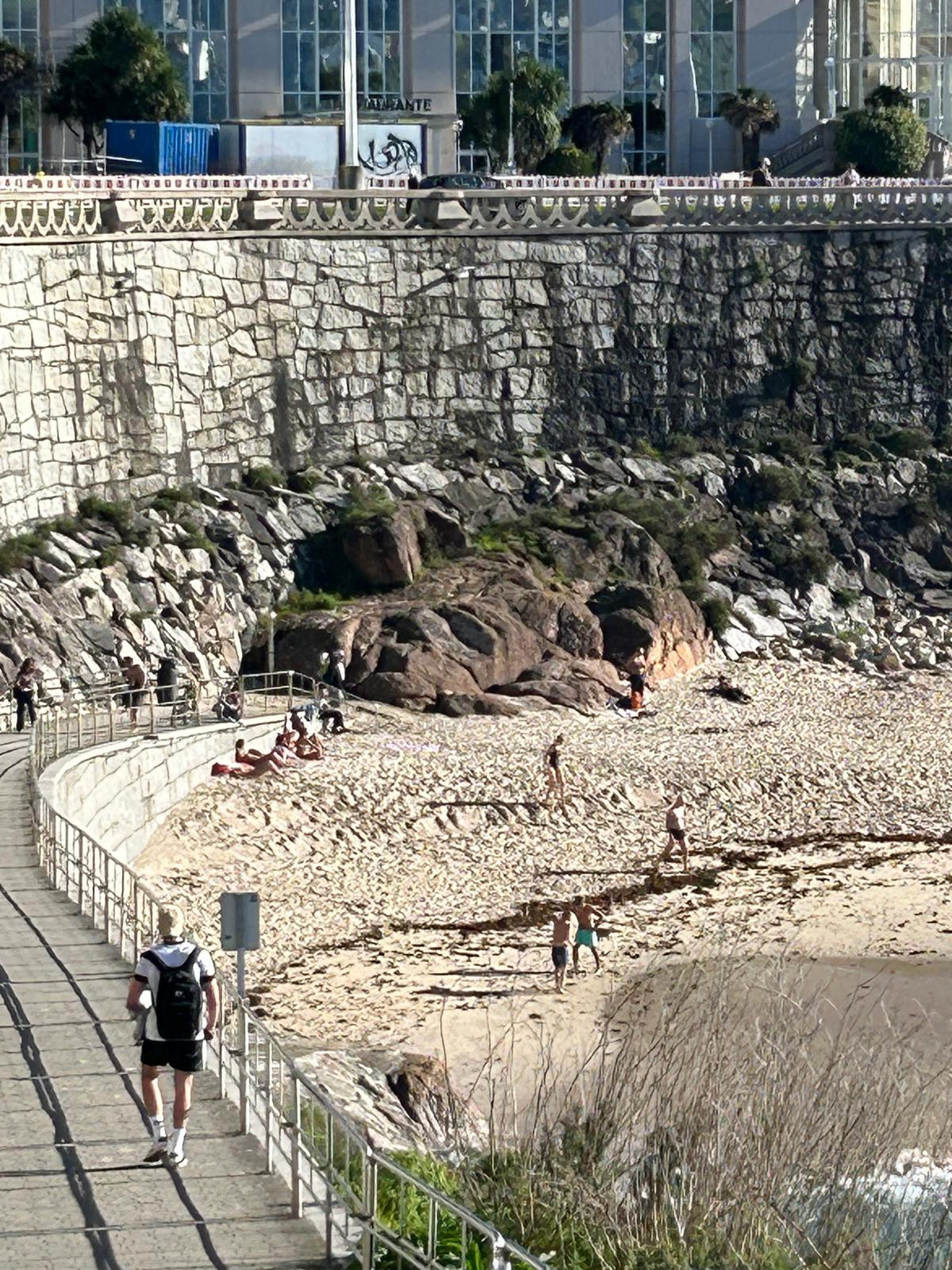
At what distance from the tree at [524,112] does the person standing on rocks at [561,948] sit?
34.5 m

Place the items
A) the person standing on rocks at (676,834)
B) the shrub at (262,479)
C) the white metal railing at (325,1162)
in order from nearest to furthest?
the white metal railing at (325,1162)
the person standing on rocks at (676,834)
the shrub at (262,479)

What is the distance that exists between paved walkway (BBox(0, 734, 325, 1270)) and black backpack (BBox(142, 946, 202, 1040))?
85 cm

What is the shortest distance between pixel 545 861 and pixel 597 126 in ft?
102

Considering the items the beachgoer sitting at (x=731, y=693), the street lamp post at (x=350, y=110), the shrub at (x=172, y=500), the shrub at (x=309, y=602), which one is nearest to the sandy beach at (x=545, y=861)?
the beachgoer sitting at (x=731, y=693)

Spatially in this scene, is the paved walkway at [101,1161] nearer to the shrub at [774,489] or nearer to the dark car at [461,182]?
the shrub at [774,489]

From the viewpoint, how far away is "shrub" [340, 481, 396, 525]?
44.2 meters

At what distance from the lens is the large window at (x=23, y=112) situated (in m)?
59.2

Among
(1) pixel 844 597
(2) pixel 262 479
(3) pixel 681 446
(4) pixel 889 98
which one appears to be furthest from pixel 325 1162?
(4) pixel 889 98

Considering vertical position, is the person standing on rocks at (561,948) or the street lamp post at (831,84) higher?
the street lamp post at (831,84)

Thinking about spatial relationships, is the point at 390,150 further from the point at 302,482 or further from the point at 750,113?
the point at 302,482

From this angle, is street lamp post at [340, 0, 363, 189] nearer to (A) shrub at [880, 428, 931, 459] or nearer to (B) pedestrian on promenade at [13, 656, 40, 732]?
(A) shrub at [880, 428, 931, 459]

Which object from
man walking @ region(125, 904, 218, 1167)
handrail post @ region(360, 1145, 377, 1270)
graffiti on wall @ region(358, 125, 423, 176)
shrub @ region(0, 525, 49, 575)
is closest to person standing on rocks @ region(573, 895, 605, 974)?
shrub @ region(0, 525, 49, 575)

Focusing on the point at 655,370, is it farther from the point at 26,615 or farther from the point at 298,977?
the point at 298,977

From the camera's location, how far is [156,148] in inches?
2127
